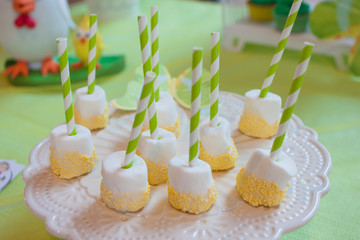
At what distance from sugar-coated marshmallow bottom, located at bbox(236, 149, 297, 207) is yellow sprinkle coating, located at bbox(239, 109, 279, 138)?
19cm

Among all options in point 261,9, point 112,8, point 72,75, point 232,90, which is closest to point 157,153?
point 232,90

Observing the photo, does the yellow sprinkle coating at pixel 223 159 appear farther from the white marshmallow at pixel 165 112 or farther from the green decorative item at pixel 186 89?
the green decorative item at pixel 186 89

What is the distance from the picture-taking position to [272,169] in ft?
2.45

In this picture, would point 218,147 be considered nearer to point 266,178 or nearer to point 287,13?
point 266,178

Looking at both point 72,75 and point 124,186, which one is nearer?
point 124,186

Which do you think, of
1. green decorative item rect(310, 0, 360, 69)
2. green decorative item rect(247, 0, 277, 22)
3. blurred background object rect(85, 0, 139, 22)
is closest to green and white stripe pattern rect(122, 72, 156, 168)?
green decorative item rect(310, 0, 360, 69)

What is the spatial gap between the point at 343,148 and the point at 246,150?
1.22ft

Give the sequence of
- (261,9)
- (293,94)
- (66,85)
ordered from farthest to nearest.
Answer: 1. (261,9)
2. (66,85)
3. (293,94)

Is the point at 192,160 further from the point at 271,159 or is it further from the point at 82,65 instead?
the point at 82,65

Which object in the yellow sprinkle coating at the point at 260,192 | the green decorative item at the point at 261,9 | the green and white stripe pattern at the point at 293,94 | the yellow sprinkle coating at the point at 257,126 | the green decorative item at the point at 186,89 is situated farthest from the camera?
the green decorative item at the point at 261,9

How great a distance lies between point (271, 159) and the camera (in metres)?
0.75

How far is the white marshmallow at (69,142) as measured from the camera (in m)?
0.83

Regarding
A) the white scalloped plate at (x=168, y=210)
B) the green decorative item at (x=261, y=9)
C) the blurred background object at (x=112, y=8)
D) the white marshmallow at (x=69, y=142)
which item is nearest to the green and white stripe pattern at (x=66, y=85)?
the white marshmallow at (x=69, y=142)

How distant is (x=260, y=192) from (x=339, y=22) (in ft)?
3.23
